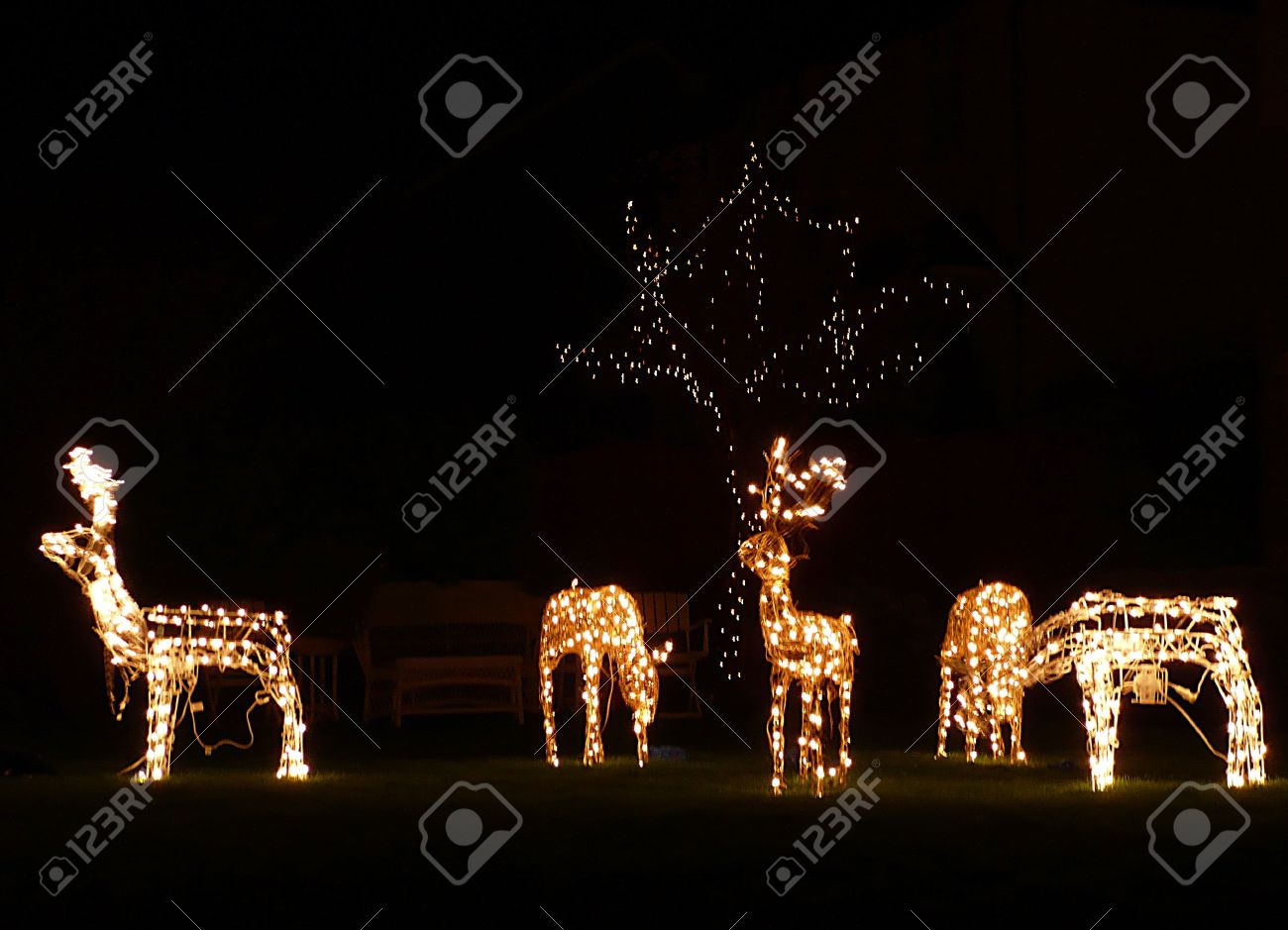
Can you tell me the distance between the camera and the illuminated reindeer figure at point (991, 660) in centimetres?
1077

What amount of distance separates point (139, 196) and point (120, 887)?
9130 mm

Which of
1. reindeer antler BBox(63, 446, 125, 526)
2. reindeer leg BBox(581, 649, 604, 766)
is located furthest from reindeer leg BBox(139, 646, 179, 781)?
reindeer leg BBox(581, 649, 604, 766)

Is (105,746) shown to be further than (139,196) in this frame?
No

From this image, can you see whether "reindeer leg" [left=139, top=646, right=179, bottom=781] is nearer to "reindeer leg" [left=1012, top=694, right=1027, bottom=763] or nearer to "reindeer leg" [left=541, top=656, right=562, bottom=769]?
"reindeer leg" [left=541, top=656, right=562, bottom=769]

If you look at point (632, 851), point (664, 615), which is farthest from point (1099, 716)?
→ point (664, 615)

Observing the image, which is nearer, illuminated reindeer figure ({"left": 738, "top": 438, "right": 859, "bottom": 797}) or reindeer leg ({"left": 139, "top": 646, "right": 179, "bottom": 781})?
illuminated reindeer figure ({"left": 738, "top": 438, "right": 859, "bottom": 797})

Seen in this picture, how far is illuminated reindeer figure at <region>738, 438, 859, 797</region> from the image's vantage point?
31.1 feet

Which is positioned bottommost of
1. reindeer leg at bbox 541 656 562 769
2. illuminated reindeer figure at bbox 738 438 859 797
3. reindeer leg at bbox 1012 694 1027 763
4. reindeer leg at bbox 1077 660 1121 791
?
reindeer leg at bbox 541 656 562 769

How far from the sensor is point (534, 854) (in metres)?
7.38

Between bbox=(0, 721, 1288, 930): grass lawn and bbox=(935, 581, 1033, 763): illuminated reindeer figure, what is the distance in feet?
1.59

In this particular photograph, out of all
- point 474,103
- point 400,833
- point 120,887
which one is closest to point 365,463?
point 474,103

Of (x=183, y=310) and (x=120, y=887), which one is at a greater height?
(x=183, y=310)

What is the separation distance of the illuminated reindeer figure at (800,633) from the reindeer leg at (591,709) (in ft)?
5.66

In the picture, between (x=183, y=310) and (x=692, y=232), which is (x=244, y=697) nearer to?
(x=183, y=310)
